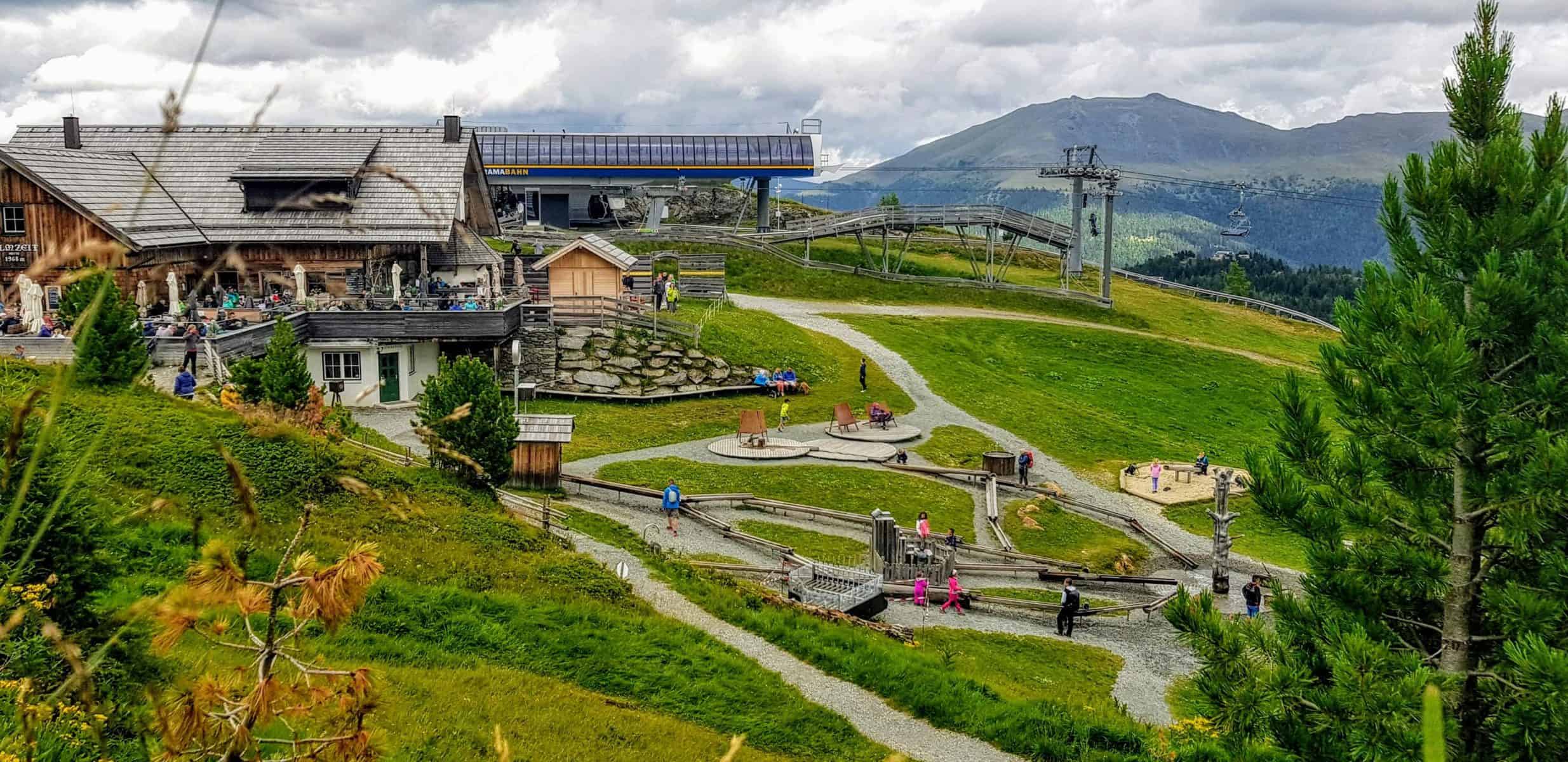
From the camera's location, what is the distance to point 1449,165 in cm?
1143

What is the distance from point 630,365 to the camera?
1922 inches

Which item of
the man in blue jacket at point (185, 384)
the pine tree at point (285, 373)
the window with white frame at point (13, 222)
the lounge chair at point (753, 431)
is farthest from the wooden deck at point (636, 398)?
the window with white frame at point (13, 222)

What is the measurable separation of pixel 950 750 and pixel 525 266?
49972mm

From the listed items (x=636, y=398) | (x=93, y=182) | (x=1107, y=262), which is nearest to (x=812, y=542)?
(x=636, y=398)

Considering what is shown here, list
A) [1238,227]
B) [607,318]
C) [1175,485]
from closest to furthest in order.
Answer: [1175,485], [607,318], [1238,227]

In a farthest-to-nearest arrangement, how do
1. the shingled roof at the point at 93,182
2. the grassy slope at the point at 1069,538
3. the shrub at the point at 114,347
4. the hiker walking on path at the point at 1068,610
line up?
the shingled roof at the point at 93,182, the grassy slope at the point at 1069,538, the hiker walking on path at the point at 1068,610, the shrub at the point at 114,347

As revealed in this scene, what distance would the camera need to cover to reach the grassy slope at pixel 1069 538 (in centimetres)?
3547

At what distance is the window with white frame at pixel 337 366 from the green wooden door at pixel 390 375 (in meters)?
0.99

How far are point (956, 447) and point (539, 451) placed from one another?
1729cm

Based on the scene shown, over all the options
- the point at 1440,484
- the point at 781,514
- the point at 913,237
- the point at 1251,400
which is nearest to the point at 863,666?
the point at 1440,484

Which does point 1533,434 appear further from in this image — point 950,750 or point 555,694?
point 555,694

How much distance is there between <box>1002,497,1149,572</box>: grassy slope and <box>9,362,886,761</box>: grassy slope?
54.5 feet

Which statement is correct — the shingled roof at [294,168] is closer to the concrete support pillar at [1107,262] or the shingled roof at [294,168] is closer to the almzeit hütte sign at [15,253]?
the almzeit hütte sign at [15,253]

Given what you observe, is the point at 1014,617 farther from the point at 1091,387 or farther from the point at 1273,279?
the point at 1273,279
